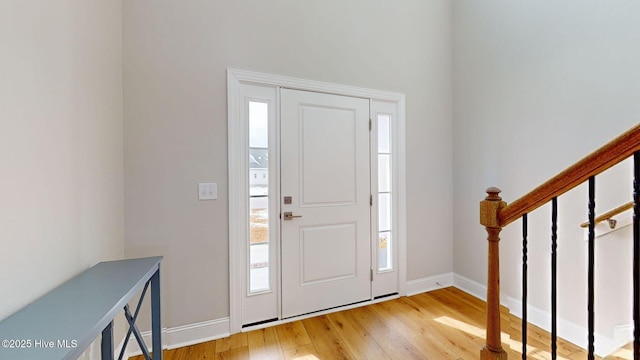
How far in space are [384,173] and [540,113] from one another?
1.35m

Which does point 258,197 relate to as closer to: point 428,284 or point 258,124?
point 258,124

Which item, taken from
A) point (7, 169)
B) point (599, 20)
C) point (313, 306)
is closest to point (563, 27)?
point (599, 20)

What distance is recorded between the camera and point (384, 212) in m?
2.68

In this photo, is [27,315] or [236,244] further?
[236,244]

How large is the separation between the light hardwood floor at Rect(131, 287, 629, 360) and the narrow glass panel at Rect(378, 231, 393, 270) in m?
0.39

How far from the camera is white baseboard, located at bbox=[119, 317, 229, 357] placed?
183cm

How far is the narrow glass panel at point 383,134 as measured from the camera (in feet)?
8.66

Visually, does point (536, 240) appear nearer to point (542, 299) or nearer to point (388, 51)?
point (542, 299)

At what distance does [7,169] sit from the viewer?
90 centimetres

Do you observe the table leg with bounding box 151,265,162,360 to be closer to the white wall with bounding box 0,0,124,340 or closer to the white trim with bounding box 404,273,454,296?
the white wall with bounding box 0,0,124,340

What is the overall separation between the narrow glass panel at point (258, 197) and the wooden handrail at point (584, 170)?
166 cm

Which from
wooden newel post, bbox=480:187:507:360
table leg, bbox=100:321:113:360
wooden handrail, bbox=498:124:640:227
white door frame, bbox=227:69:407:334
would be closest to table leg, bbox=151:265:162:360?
table leg, bbox=100:321:113:360

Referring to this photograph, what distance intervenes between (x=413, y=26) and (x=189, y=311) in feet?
10.9

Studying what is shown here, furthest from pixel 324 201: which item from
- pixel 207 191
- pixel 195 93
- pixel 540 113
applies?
pixel 540 113
